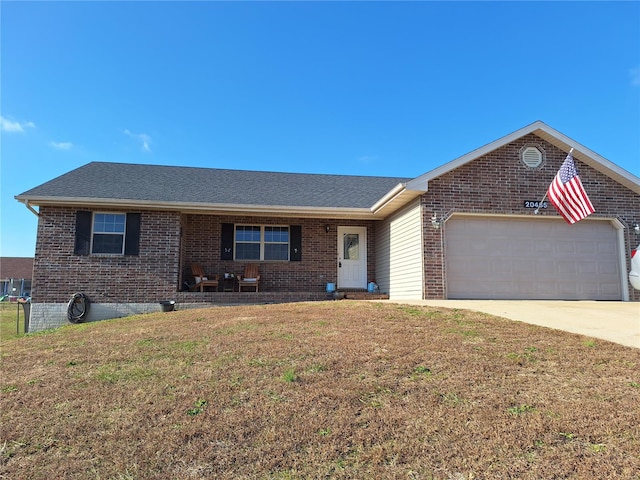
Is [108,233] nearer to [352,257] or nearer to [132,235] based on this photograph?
[132,235]

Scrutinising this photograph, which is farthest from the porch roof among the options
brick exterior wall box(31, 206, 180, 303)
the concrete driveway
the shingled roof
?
the concrete driveway

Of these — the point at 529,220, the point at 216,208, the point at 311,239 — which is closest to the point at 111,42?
the point at 216,208

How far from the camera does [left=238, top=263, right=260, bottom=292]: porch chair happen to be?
13.0m

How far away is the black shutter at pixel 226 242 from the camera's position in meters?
13.4

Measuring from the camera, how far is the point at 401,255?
12.0m

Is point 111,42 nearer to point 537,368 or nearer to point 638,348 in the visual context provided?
point 537,368

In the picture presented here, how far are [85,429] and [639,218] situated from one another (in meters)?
13.5

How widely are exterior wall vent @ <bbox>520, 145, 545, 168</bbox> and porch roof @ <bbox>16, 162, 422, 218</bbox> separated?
3.16 meters

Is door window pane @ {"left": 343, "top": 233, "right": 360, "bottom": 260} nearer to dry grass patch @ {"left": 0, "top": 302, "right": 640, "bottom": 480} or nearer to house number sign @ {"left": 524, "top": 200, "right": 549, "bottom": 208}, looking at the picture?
house number sign @ {"left": 524, "top": 200, "right": 549, "bottom": 208}

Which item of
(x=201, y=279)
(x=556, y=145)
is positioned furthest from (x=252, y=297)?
(x=556, y=145)

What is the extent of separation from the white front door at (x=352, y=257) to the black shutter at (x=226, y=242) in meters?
3.46

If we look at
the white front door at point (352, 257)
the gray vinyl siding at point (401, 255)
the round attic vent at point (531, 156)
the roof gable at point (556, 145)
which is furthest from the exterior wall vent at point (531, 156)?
the white front door at point (352, 257)

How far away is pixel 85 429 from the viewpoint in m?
3.56

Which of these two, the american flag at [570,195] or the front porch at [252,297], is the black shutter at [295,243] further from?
the american flag at [570,195]
